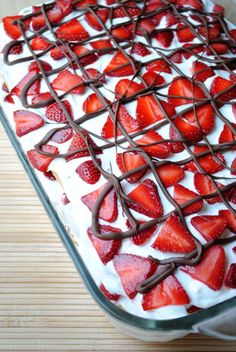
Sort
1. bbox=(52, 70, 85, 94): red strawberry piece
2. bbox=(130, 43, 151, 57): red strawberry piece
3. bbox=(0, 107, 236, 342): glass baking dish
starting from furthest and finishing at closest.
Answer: bbox=(130, 43, 151, 57): red strawberry piece < bbox=(52, 70, 85, 94): red strawberry piece < bbox=(0, 107, 236, 342): glass baking dish

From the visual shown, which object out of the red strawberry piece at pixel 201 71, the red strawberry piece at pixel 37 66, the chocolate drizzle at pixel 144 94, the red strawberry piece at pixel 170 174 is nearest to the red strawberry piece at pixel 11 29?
the chocolate drizzle at pixel 144 94

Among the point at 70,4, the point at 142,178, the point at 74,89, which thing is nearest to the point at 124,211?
the point at 142,178

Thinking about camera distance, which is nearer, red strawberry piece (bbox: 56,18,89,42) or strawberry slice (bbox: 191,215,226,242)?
strawberry slice (bbox: 191,215,226,242)

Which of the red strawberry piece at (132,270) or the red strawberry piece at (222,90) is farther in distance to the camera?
the red strawberry piece at (222,90)

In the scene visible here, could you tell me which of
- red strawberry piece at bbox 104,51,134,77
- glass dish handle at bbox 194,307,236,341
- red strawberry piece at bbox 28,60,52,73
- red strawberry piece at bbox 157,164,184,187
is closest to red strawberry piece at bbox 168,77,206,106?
red strawberry piece at bbox 104,51,134,77

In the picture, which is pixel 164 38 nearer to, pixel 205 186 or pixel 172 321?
pixel 205 186

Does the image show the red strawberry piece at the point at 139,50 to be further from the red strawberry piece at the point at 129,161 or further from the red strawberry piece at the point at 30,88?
the red strawberry piece at the point at 129,161

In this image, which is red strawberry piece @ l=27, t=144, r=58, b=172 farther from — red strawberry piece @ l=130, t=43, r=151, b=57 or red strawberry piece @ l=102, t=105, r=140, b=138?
red strawberry piece @ l=130, t=43, r=151, b=57
